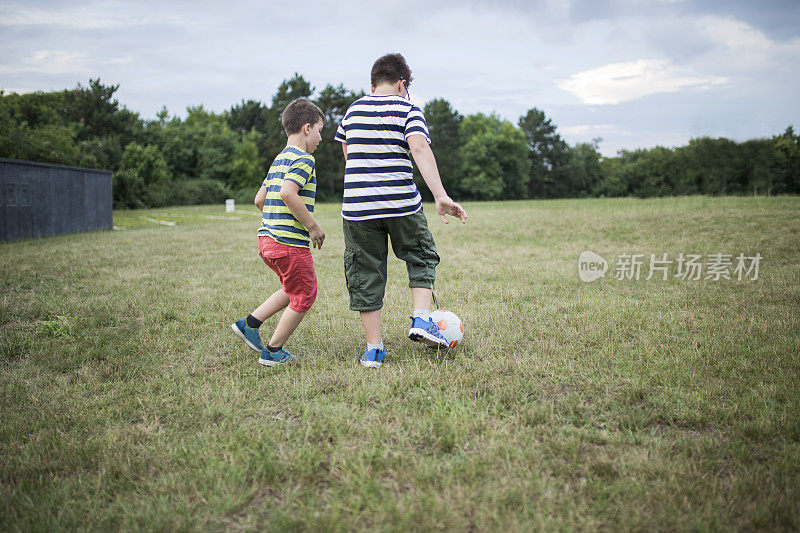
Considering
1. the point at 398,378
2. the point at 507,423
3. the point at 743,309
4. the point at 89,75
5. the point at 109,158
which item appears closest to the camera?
the point at 507,423

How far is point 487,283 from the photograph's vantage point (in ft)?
20.8

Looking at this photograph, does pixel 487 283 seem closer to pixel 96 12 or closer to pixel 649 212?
pixel 649 212

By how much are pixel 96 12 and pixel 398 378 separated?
14.9 meters

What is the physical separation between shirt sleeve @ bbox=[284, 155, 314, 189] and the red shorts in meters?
0.45

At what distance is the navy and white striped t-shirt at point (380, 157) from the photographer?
10.9 ft

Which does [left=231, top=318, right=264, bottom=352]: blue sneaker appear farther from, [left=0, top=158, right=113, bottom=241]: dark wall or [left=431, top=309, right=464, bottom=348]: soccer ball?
[left=0, top=158, right=113, bottom=241]: dark wall

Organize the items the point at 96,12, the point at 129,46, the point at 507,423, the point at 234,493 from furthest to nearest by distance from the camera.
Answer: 1. the point at 129,46
2. the point at 96,12
3. the point at 507,423
4. the point at 234,493

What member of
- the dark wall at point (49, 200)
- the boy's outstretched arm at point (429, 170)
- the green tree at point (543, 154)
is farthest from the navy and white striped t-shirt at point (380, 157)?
the green tree at point (543, 154)

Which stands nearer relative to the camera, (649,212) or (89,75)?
(649,212)

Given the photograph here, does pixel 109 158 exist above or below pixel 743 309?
above

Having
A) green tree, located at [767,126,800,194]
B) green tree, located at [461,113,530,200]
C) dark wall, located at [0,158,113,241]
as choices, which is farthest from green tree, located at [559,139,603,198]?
dark wall, located at [0,158,113,241]

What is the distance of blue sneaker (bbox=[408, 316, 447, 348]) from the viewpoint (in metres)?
3.49

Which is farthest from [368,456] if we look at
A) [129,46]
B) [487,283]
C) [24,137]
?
[24,137]

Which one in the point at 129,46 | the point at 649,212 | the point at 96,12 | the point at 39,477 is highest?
the point at 129,46
